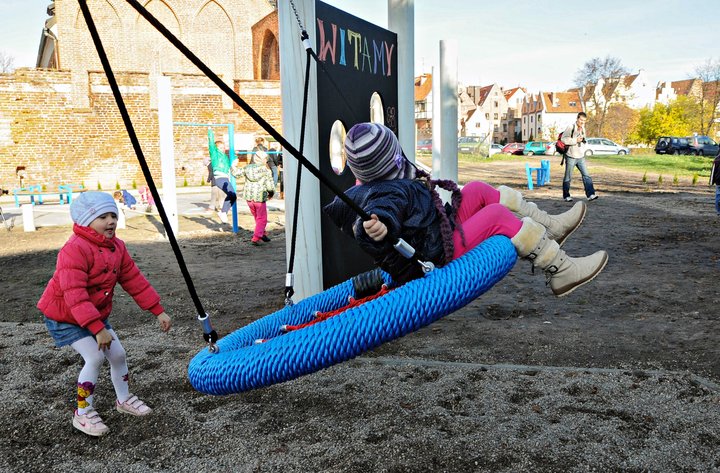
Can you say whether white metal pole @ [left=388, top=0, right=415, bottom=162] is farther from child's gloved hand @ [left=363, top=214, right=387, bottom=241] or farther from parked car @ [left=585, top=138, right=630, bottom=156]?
parked car @ [left=585, top=138, right=630, bottom=156]

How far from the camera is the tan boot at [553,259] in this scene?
3242 mm

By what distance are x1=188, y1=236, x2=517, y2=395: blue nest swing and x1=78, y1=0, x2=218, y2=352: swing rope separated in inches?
6.9

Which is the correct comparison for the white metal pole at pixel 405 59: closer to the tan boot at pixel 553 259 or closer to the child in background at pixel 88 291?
the tan boot at pixel 553 259

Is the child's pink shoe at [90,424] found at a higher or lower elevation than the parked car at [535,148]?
lower

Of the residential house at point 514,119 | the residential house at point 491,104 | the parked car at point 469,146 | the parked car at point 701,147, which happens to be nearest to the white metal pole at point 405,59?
the parked car at point 469,146

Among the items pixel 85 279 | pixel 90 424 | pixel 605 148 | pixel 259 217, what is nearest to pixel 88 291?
pixel 85 279

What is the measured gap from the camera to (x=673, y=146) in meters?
42.0

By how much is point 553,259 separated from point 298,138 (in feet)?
7.88

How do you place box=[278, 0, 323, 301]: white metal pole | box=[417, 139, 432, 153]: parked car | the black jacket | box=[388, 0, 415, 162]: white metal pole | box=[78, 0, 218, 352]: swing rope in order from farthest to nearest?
box=[417, 139, 432, 153]: parked car < box=[388, 0, 415, 162]: white metal pole < box=[278, 0, 323, 301]: white metal pole < the black jacket < box=[78, 0, 218, 352]: swing rope

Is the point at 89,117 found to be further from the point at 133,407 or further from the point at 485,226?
the point at 485,226

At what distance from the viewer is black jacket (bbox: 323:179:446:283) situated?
2.96 meters

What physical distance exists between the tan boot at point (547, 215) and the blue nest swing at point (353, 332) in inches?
33.5

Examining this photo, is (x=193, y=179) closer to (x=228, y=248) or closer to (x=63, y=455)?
(x=228, y=248)

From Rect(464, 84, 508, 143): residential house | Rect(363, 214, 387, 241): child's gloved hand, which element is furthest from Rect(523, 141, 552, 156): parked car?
Rect(363, 214, 387, 241): child's gloved hand
